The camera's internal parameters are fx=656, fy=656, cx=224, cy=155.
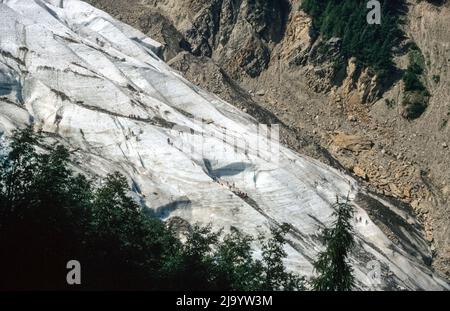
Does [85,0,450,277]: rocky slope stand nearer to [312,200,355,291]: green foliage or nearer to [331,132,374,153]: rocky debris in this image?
[331,132,374,153]: rocky debris

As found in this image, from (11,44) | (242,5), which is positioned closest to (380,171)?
(242,5)

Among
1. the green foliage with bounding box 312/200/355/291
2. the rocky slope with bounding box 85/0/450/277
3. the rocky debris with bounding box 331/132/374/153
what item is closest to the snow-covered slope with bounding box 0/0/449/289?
the rocky slope with bounding box 85/0/450/277

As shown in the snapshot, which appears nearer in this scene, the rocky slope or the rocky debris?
the rocky slope

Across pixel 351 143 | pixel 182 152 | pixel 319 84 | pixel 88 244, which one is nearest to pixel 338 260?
pixel 88 244

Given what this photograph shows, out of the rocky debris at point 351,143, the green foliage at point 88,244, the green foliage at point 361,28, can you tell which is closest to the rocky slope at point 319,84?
the rocky debris at point 351,143

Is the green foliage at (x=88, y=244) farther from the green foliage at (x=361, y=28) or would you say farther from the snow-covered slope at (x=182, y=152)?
the green foliage at (x=361, y=28)
